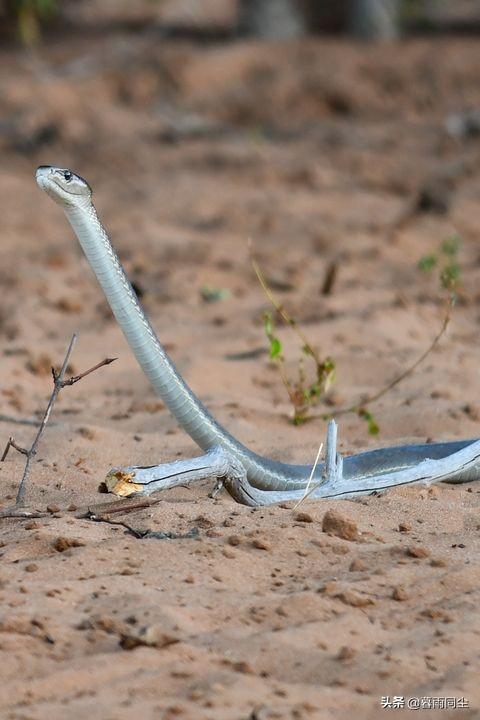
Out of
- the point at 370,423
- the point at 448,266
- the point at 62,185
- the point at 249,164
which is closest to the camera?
the point at 62,185

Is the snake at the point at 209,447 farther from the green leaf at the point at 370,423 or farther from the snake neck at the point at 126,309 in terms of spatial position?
the green leaf at the point at 370,423

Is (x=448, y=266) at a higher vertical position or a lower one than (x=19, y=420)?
higher

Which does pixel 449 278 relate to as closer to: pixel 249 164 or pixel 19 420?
pixel 19 420

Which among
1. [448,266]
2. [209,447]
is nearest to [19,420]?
[209,447]

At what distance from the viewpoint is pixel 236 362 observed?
5512 millimetres

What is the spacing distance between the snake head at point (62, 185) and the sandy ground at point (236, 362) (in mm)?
904

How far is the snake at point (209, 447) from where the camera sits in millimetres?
3393

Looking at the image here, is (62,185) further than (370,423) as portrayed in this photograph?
No

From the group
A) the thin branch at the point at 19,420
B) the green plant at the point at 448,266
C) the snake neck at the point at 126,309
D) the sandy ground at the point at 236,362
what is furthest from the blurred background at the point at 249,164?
the snake neck at the point at 126,309

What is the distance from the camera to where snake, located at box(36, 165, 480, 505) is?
11.1 feet

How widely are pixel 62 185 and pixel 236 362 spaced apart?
226 centimetres

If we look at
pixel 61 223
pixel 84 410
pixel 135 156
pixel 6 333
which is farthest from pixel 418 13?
pixel 84 410

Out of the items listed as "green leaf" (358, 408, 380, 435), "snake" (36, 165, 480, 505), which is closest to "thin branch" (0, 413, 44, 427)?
"snake" (36, 165, 480, 505)

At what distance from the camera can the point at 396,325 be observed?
238 inches
